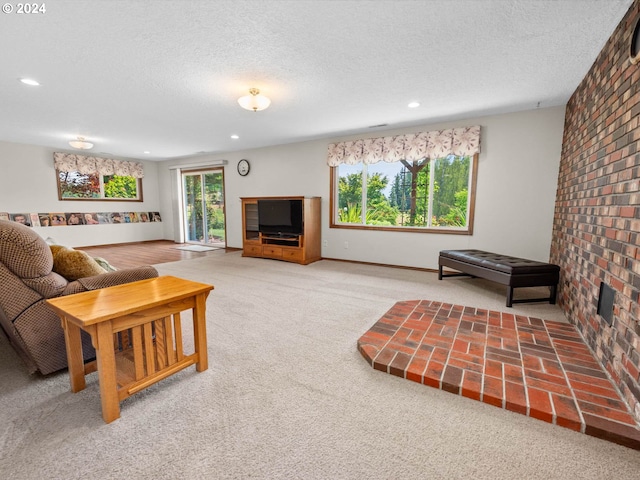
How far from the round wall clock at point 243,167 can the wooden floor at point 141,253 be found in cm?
184

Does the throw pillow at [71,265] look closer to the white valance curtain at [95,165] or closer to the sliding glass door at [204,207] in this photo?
the sliding glass door at [204,207]

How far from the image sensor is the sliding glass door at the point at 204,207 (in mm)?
7199

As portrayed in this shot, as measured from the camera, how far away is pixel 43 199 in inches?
238

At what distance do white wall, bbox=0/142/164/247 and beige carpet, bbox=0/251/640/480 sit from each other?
17.6ft

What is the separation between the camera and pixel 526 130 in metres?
3.71

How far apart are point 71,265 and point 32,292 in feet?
0.86

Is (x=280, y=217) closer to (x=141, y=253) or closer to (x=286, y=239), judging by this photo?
(x=286, y=239)

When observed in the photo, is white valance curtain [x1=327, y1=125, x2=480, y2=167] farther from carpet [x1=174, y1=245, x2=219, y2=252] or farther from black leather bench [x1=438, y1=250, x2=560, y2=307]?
carpet [x1=174, y1=245, x2=219, y2=252]

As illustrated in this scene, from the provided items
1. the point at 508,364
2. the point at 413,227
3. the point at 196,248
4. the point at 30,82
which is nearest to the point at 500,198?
the point at 413,227

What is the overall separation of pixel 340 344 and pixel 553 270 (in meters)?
2.42

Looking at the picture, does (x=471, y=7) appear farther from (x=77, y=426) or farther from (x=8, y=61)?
(x=8, y=61)

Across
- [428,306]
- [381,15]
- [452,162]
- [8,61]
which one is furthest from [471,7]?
[8,61]

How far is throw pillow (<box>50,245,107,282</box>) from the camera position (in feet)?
6.04

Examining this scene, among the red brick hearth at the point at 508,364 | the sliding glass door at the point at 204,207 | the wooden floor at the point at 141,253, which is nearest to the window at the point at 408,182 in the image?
the red brick hearth at the point at 508,364
